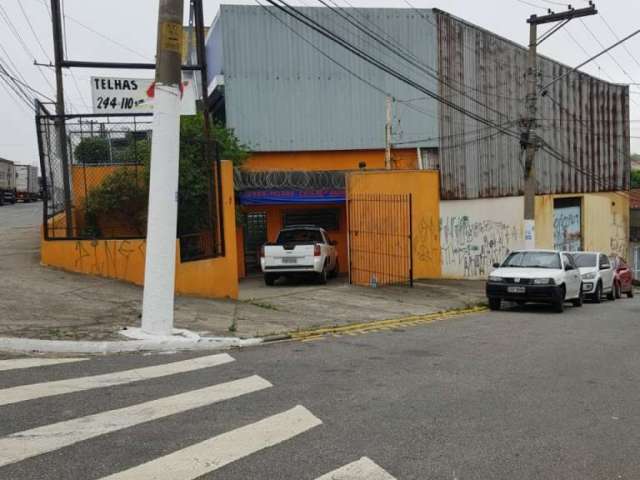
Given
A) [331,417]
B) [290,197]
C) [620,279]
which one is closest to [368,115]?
[290,197]

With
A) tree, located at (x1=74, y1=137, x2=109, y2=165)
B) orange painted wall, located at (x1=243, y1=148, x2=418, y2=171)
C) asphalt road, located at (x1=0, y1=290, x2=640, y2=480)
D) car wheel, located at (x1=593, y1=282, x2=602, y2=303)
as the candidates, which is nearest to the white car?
car wheel, located at (x1=593, y1=282, x2=602, y2=303)

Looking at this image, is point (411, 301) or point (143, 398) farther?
point (411, 301)

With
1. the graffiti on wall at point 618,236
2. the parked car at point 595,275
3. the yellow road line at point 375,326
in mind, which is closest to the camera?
the yellow road line at point 375,326

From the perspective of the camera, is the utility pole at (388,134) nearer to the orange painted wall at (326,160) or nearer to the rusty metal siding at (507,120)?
the orange painted wall at (326,160)

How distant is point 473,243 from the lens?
25.1m

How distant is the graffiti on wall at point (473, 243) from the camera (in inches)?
953

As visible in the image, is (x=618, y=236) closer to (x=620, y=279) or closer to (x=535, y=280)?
(x=620, y=279)

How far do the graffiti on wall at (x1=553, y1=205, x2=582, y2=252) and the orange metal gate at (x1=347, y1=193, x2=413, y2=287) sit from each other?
10.9 m

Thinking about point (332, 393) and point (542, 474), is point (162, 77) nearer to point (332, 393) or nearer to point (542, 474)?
point (332, 393)

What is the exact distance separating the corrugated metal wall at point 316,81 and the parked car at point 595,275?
673cm

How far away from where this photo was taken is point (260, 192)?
2191 centimetres

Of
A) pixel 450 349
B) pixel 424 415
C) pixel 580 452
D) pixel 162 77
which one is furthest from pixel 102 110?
pixel 580 452

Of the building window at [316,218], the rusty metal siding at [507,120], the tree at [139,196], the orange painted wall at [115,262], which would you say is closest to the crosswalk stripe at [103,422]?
the orange painted wall at [115,262]

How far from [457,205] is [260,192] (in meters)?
7.33
